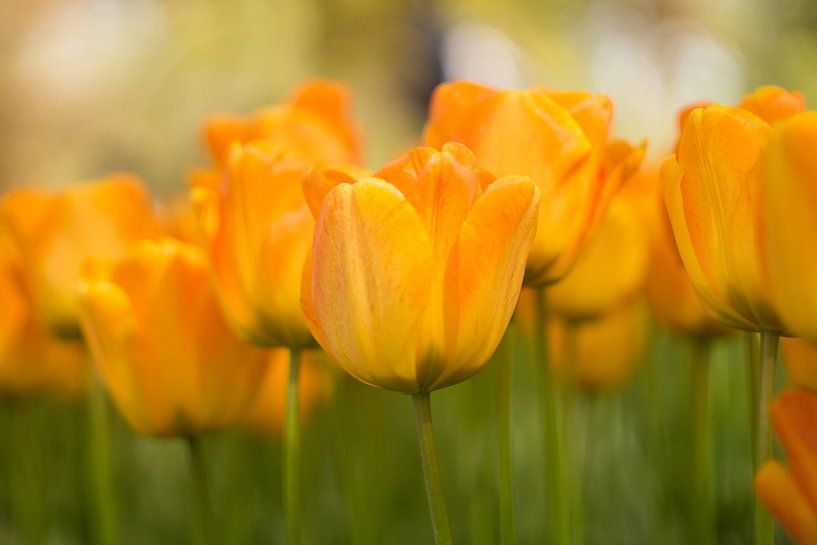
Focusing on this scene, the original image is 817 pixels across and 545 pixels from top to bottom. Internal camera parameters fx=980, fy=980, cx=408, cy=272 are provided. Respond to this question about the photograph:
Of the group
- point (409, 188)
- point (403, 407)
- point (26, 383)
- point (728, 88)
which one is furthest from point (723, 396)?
point (728, 88)

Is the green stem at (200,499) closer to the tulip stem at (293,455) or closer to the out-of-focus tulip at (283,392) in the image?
the tulip stem at (293,455)

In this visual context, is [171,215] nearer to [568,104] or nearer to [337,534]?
[337,534]

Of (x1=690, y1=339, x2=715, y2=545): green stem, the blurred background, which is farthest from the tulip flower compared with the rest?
the blurred background

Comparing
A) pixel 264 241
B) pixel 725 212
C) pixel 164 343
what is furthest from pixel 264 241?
pixel 725 212

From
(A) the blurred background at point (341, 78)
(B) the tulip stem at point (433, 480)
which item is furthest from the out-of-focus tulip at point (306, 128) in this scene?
(A) the blurred background at point (341, 78)

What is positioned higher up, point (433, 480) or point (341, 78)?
point (341, 78)

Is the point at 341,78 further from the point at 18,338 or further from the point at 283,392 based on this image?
the point at 18,338
